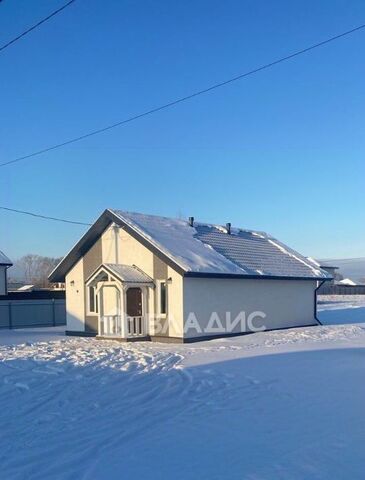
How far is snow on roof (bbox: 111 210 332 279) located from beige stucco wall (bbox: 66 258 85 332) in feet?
11.6

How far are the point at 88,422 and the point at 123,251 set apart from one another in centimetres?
1462

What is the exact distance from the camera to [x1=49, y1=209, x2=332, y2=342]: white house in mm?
20406

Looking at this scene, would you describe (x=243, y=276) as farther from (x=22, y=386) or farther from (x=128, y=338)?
(x=22, y=386)

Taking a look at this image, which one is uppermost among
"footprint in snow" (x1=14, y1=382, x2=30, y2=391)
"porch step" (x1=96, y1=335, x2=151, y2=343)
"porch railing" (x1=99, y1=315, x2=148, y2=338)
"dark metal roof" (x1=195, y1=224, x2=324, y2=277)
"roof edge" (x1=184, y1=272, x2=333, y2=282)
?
"dark metal roof" (x1=195, y1=224, x2=324, y2=277)

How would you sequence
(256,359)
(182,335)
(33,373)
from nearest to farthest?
(33,373), (256,359), (182,335)

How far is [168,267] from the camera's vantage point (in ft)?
67.4

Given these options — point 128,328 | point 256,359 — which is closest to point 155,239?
point 128,328

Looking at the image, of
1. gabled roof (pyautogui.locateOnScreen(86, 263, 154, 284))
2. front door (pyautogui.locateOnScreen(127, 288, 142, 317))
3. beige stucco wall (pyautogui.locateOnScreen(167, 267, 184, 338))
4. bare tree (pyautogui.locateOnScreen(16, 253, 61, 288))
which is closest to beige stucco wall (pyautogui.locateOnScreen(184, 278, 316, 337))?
beige stucco wall (pyautogui.locateOnScreen(167, 267, 184, 338))

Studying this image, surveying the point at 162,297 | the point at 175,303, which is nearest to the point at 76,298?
the point at 162,297

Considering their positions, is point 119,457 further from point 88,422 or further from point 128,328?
point 128,328

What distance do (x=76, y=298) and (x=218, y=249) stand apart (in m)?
6.27

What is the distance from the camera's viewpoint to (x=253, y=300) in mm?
23172

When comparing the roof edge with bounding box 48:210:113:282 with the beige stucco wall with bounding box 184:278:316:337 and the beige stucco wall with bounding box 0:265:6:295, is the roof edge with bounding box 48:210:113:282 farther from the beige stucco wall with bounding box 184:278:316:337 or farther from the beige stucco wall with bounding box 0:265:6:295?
the beige stucco wall with bounding box 0:265:6:295

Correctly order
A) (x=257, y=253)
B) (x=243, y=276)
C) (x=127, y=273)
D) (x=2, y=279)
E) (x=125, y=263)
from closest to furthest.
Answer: (x=127, y=273) < (x=243, y=276) < (x=125, y=263) < (x=257, y=253) < (x=2, y=279)
